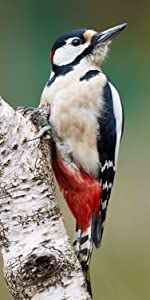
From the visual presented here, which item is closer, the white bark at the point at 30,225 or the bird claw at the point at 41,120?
the white bark at the point at 30,225

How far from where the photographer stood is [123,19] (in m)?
3.23

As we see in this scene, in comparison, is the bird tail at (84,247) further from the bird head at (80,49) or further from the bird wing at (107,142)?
the bird head at (80,49)

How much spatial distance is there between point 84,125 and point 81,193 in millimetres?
172

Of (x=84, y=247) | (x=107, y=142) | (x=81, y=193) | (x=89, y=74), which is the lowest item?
(x=84, y=247)

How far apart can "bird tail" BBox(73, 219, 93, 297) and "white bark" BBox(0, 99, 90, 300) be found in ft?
0.60

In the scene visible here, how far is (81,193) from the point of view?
2152 mm

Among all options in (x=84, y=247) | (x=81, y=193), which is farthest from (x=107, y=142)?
(x=84, y=247)

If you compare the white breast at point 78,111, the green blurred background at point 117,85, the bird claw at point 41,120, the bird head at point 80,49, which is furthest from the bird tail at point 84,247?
the green blurred background at point 117,85

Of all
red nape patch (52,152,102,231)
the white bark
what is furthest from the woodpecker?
the white bark

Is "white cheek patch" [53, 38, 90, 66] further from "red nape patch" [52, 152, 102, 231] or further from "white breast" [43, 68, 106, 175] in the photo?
"red nape patch" [52, 152, 102, 231]

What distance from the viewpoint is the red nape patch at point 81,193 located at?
213 cm

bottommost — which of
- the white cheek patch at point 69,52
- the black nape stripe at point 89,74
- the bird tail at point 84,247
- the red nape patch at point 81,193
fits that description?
the bird tail at point 84,247

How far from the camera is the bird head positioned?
2.13 m

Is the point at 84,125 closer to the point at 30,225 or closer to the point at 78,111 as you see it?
the point at 78,111
